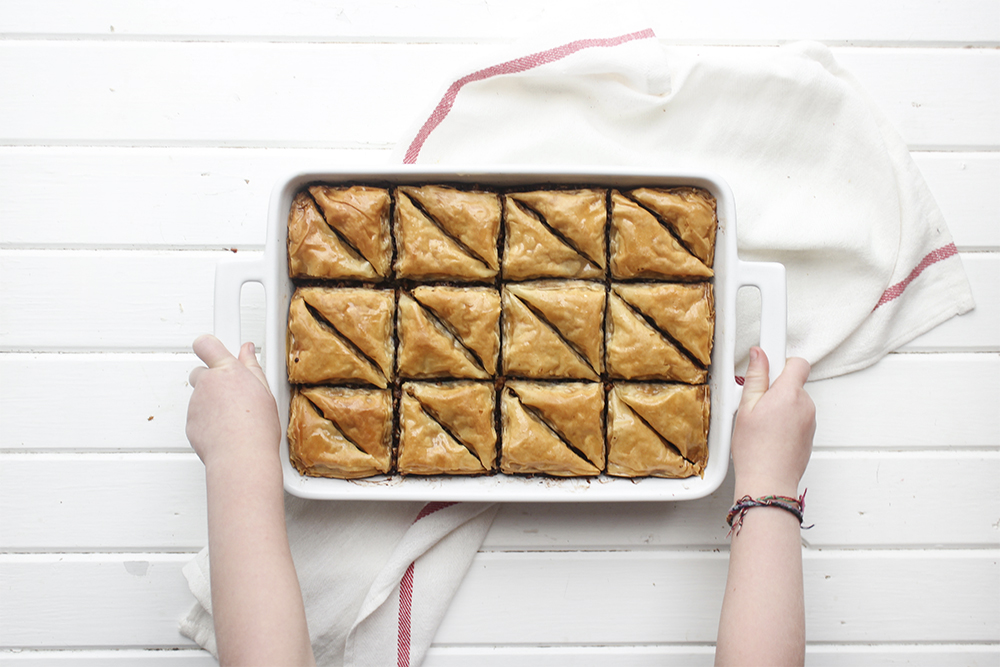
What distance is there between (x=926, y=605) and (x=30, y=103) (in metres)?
3.36

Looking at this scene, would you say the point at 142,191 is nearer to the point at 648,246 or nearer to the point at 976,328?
the point at 648,246

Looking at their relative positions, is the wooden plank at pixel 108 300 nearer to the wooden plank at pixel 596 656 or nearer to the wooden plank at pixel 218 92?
the wooden plank at pixel 218 92

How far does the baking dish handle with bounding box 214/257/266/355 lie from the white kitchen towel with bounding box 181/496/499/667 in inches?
22.5

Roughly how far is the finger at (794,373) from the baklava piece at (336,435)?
1.15 meters

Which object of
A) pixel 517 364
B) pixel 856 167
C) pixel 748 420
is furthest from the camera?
pixel 856 167

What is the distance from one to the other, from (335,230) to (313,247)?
3.2 inches

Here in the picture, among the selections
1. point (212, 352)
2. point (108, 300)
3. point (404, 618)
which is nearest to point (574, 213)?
point (212, 352)

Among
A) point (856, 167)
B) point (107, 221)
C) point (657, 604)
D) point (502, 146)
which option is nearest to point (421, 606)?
point (657, 604)

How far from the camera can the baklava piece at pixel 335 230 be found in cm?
190

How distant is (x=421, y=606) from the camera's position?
2.04 metres

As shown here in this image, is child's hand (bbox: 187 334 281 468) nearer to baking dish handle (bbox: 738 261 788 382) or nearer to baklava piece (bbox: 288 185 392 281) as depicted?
baklava piece (bbox: 288 185 392 281)

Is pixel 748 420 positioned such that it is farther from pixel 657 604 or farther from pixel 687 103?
pixel 687 103

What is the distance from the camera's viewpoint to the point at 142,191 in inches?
84.4

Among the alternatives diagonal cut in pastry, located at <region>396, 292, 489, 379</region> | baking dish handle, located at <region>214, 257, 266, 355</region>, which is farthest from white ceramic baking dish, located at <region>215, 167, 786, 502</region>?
diagonal cut in pastry, located at <region>396, 292, 489, 379</region>
